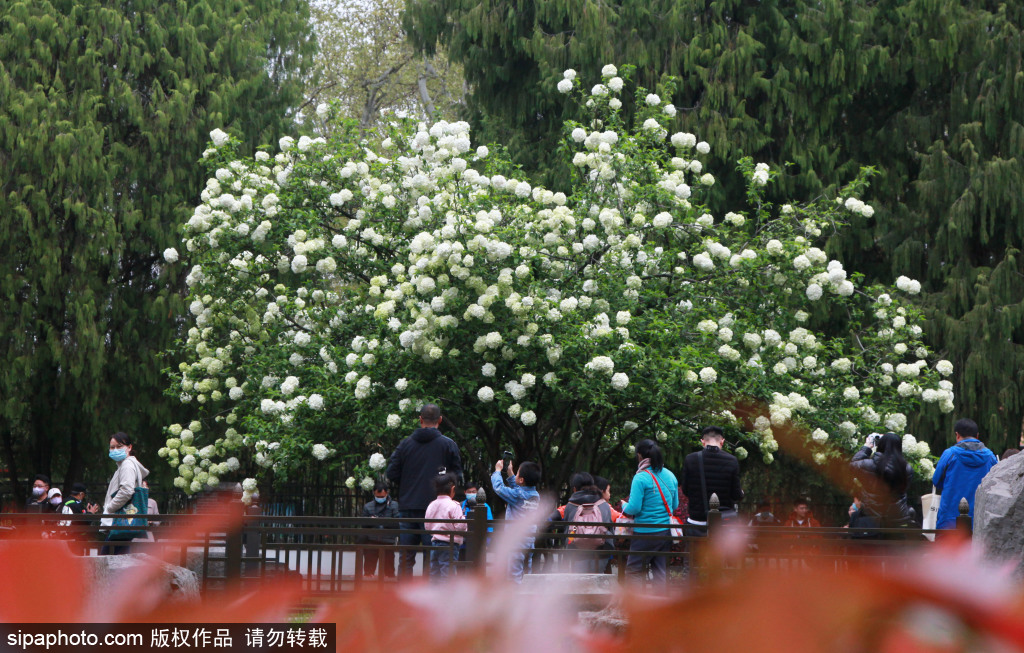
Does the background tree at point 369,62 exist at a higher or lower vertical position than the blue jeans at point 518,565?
higher

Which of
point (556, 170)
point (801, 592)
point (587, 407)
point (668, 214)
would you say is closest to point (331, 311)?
point (587, 407)

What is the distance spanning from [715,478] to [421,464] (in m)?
2.12

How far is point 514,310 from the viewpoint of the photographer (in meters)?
9.65

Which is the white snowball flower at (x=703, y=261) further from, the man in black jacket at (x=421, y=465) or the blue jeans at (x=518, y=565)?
the blue jeans at (x=518, y=565)

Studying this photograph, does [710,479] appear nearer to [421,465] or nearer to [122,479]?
[421,465]

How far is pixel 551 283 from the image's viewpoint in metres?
10.6

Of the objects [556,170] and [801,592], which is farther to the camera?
[556,170]

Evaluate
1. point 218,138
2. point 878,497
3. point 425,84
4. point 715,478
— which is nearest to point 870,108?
point 218,138

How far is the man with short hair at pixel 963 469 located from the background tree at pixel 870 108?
266 inches

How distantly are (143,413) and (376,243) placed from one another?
7.45 metres

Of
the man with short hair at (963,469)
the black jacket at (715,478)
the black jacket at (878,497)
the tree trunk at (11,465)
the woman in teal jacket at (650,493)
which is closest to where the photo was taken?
the black jacket at (878,497)

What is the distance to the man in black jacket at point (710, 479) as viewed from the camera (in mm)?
7465

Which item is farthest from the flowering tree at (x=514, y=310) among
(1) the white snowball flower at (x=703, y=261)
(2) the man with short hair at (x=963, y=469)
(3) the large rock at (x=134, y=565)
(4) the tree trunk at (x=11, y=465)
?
A: (3) the large rock at (x=134, y=565)

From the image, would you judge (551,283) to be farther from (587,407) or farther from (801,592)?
(801,592)
